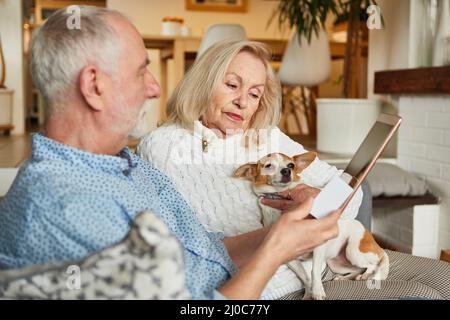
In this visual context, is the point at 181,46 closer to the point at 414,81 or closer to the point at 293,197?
the point at 414,81

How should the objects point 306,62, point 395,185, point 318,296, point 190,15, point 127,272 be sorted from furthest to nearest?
point 190,15, point 306,62, point 395,185, point 318,296, point 127,272

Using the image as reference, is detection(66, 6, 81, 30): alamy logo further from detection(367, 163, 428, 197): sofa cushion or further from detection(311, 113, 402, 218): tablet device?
detection(367, 163, 428, 197): sofa cushion

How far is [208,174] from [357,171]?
1.66 ft

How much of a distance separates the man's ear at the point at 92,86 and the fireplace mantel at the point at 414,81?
1922 millimetres

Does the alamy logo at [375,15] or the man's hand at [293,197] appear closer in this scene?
the man's hand at [293,197]

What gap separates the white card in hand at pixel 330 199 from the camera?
97 centimetres

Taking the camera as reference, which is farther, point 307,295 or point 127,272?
point 307,295

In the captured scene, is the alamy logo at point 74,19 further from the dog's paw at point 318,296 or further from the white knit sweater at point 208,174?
the dog's paw at point 318,296

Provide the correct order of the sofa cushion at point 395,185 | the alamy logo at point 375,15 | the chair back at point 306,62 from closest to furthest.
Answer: the sofa cushion at point 395,185 → the alamy logo at point 375,15 → the chair back at point 306,62

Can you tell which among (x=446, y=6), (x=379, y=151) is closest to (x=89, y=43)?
(x=379, y=151)

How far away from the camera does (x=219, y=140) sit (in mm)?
1492

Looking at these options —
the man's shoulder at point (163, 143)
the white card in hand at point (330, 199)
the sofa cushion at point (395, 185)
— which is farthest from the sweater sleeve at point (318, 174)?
the sofa cushion at point (395, 185)

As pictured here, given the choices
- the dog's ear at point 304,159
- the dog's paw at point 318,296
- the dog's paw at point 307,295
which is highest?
the dog's ear at point 304,159

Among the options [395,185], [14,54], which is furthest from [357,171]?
[14,54]
